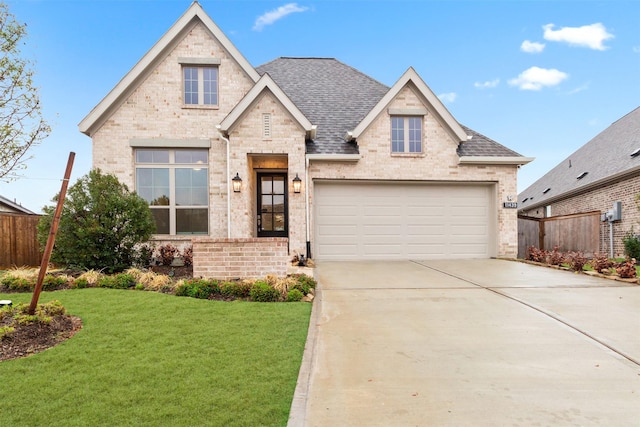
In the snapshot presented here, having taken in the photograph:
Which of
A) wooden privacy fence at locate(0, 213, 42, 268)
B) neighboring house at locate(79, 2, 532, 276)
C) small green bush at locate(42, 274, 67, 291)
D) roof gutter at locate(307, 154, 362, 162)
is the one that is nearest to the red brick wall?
small green bush at locate(42, 274, 67, 291)

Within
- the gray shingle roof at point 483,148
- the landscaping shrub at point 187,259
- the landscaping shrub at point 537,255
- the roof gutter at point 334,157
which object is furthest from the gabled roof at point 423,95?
the landscaping shrub at point 187,259

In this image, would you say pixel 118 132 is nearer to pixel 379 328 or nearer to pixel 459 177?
pixel 379 328

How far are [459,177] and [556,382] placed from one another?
9.48 meters

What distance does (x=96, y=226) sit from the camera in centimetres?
742

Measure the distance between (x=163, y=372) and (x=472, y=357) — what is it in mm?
3254

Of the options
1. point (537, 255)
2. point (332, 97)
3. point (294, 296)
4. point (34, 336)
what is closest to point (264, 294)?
point (294, 296)

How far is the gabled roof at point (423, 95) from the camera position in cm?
1125

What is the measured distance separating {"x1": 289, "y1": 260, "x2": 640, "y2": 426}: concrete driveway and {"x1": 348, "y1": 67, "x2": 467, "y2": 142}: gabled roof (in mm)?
6252

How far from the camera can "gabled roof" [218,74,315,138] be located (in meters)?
9.97

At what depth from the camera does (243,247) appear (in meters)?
7.14

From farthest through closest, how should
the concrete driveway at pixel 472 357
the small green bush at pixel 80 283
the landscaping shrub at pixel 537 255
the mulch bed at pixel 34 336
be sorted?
the landscaping shrub at pixel 537 255, the small green bush at pixel 80 283, the mulch bed at pixel 34 336, the concrete driveway at pixel 472 357

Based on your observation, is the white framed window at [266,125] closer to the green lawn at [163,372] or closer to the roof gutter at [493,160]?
the green lawn at [163,372]

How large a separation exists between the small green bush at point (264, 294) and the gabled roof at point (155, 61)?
7.71 meters

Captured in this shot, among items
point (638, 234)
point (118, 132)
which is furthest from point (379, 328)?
point (638, 234)
